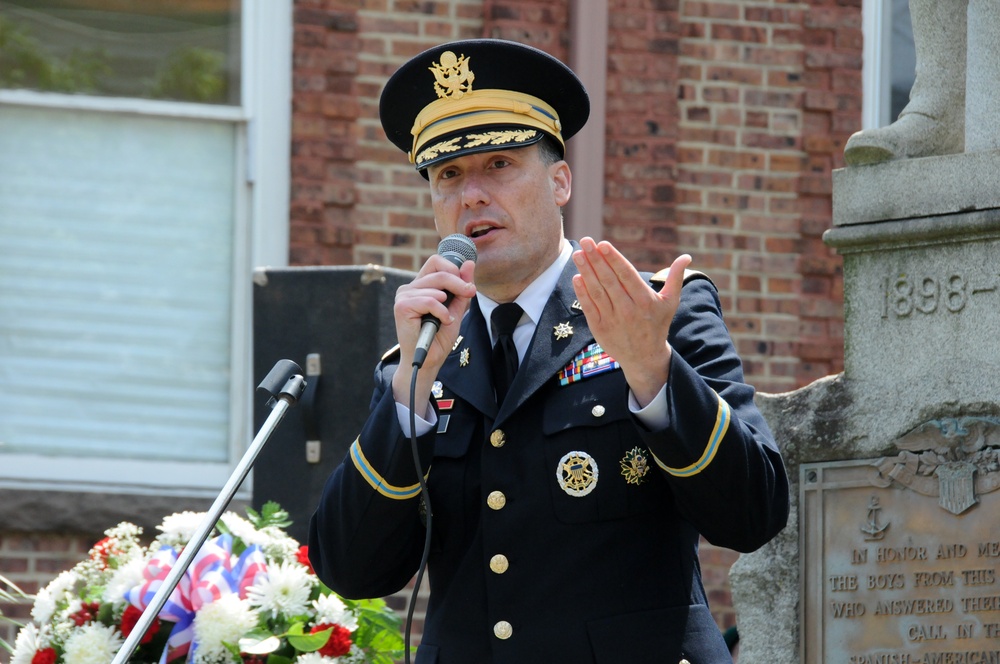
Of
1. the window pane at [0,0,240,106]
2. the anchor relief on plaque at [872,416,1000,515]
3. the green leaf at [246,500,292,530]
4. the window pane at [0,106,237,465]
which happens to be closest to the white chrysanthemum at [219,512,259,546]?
the green leaf at [246,500,292,530]

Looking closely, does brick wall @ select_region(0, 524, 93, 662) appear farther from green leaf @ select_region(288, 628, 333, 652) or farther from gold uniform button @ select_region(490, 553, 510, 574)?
gold uniform button @ select_region(490, 553, 510, 574)

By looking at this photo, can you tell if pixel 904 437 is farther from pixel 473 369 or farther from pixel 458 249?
pixel 458 249

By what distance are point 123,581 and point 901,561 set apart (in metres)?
1.84

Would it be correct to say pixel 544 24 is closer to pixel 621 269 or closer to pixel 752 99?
pixel 752 99

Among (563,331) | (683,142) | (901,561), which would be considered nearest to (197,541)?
(563,331)

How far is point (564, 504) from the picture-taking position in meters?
3.03

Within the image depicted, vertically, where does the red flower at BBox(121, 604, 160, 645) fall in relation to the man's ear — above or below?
below

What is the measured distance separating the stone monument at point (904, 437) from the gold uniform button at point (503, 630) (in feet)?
4.37

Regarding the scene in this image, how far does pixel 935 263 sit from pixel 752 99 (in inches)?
134

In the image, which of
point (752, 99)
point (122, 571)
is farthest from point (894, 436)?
point (752, 99)

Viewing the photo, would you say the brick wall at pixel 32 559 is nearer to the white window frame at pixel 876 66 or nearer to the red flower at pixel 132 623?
the red flower at pixel 132 623

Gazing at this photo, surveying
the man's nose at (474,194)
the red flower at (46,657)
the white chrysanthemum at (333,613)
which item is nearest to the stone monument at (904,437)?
the white chrysanthemum at (333,613)

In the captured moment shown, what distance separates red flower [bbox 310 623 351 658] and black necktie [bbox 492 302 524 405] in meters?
1.11

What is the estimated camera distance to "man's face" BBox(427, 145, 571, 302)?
3.22 metres
